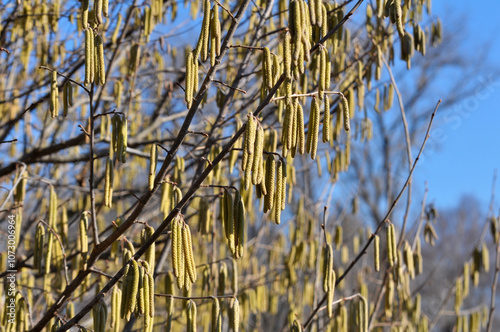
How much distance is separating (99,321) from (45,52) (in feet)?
6.90

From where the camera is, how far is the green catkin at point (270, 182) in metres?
1.46

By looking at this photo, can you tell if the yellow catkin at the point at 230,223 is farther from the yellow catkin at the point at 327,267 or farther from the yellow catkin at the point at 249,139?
the yellow catkin at the point at 327,267

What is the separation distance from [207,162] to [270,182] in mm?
655

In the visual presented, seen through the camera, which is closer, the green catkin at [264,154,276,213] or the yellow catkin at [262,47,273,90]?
the green catkin at [264,154,276,213]

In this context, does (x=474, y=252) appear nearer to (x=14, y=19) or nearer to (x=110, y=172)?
(x=110, y=172)

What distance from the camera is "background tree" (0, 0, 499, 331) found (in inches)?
59.5

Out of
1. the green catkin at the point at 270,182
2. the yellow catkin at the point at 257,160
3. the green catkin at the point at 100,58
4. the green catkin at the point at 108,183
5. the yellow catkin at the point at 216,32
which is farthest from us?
the green catkin at the point at 108,183

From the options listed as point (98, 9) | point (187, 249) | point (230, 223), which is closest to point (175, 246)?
point (187, 249)

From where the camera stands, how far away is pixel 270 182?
1.48 meters

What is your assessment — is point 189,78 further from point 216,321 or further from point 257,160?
point 216,321

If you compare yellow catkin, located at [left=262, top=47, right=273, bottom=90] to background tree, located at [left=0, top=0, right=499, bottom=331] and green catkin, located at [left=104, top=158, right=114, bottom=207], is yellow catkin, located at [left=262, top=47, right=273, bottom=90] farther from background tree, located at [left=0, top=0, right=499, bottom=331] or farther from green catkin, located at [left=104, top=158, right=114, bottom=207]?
green catkin, located at [left=104, top=158, right=114, bottom=207]

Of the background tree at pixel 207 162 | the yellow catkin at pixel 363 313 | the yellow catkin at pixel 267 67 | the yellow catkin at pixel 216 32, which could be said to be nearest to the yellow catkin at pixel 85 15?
the background tree at pixel 207 162

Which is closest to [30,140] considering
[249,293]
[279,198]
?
[249,293]

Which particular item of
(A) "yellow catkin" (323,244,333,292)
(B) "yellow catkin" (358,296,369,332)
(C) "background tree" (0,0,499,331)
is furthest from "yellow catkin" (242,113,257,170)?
(B) "yellow catkin" (358,296,369,332)
